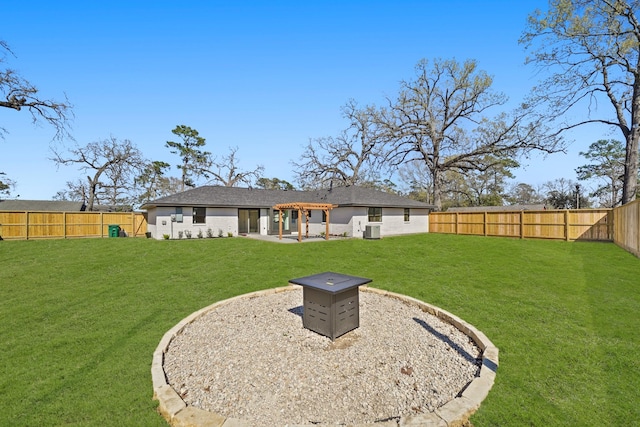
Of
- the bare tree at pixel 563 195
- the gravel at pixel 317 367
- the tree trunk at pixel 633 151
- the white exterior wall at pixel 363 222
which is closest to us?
the gravel at pixel 317 367

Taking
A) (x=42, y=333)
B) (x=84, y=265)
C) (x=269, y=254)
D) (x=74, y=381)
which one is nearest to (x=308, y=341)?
(x=74, y=381)

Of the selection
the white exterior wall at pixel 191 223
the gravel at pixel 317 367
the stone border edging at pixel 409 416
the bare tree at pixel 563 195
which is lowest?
the gravel at pixel 317 367

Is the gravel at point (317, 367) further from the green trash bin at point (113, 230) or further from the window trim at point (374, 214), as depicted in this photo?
the green trash bin at point (113, 230)

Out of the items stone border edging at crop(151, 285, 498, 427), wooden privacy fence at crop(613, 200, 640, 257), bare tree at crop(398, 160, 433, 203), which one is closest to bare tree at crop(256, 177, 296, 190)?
bare tree at crop(398, 160, 433, 203)

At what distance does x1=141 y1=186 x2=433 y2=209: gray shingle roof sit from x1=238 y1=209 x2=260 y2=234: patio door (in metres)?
0.84

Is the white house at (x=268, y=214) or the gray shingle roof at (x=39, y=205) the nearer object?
the white house at (x=268, y=214)

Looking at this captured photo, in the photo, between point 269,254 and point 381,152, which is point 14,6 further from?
point 381,152

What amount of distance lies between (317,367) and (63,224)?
2233 centimetres

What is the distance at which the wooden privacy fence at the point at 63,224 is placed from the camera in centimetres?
1650

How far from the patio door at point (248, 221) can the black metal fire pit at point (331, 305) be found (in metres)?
16.3

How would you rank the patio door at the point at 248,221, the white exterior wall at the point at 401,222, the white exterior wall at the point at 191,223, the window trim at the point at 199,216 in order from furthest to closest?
the patio door at the point at 248,221 < the white exterior wall at the point at 401,222 < the window trim at the point at 199,216 < the white exterior wall at the point at 191,223

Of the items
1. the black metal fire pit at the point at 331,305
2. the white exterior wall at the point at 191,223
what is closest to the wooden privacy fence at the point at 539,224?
the white exterior wall at the point at 191,223

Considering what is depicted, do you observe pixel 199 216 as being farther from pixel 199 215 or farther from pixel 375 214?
pixel 375 214

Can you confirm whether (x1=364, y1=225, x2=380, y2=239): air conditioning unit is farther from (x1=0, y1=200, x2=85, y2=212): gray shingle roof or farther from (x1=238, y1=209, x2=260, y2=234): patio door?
(x1=0, y1=200, x2=85, y2=212): gray shingle roof
